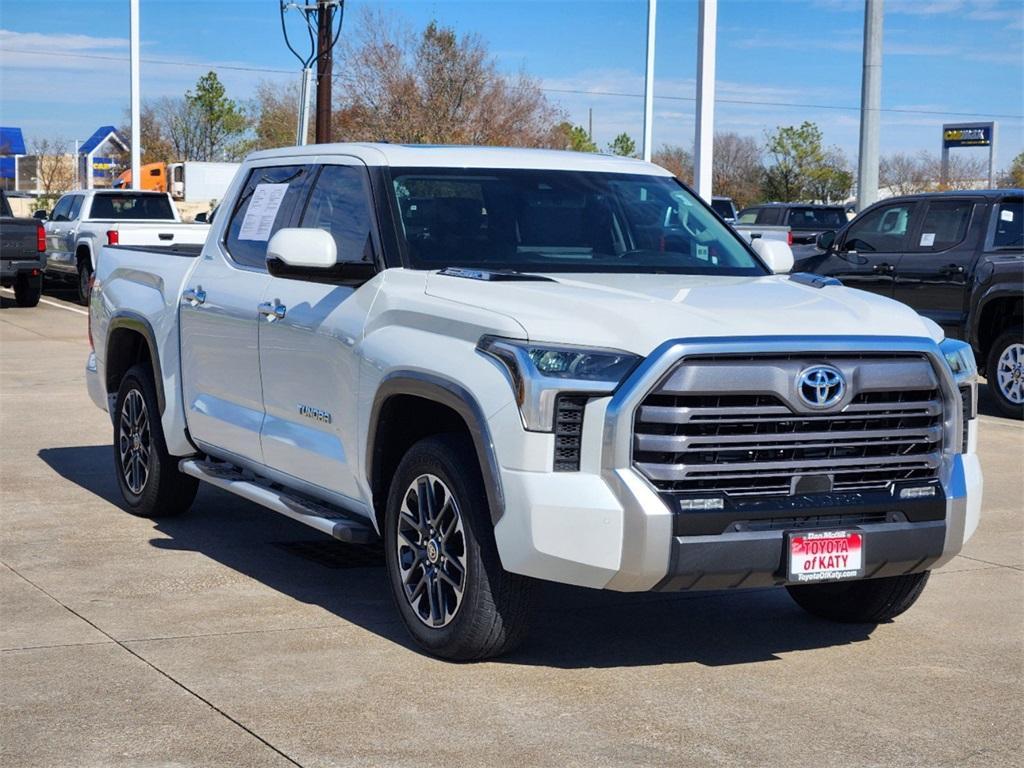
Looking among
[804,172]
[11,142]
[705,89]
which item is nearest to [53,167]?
[11,142]

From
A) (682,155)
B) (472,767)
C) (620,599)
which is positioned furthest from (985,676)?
(682,155)

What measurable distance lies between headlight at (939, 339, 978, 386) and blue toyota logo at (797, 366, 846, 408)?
63 centimetres

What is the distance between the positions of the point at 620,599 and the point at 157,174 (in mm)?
55718

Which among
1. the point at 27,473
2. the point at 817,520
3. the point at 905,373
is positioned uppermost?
the point at 905,373

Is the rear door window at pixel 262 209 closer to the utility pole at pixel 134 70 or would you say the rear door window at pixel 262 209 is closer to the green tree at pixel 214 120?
the utility pole at pixel 134 70

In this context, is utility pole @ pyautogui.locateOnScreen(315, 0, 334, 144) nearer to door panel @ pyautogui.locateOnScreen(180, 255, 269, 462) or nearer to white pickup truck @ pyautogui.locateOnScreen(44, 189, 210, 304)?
white pickup truck @ pyautogui.locateOnScreen(44, 189, 210, 304)

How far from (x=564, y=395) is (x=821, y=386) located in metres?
0.88

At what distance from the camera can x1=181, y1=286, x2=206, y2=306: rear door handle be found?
7582mm

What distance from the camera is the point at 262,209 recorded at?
7477mm

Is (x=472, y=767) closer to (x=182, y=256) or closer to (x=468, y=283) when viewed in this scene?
(x=468, y=283)

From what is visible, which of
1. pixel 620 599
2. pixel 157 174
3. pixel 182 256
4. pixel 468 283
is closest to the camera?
pixel 468 283

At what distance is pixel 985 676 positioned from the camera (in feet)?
18.7

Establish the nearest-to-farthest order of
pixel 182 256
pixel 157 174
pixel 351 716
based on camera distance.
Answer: pixel 351 716 < pixel 182 256 < pixel 157 174

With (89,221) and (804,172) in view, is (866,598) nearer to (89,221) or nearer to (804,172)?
(89,221)
